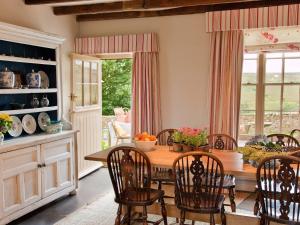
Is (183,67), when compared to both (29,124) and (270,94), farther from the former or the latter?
(29,124)

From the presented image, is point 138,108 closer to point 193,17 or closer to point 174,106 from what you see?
point 174,106

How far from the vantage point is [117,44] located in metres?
4.97

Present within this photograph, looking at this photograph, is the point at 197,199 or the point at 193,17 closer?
the point at 197,199

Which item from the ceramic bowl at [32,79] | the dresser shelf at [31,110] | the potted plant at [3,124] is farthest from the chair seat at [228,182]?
the ceramic bowl at [32,79]

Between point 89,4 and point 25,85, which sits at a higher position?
point 89,4

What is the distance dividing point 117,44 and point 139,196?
2787mm

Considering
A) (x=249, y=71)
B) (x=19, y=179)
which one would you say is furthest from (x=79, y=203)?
(x=249, y=71)

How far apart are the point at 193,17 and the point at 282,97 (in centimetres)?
171

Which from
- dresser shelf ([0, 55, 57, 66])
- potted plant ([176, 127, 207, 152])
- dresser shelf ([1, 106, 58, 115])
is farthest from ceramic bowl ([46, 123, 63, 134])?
potted plant ([176, 127, 207, 152])

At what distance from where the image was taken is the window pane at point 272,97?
4.64 meters

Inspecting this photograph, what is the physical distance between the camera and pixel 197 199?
267 cm

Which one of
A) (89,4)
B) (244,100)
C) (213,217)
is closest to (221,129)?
(244,100)

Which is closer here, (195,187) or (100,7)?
(195,187)

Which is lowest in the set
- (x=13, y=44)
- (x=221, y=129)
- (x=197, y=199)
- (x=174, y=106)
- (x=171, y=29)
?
(x=197, y=199)
